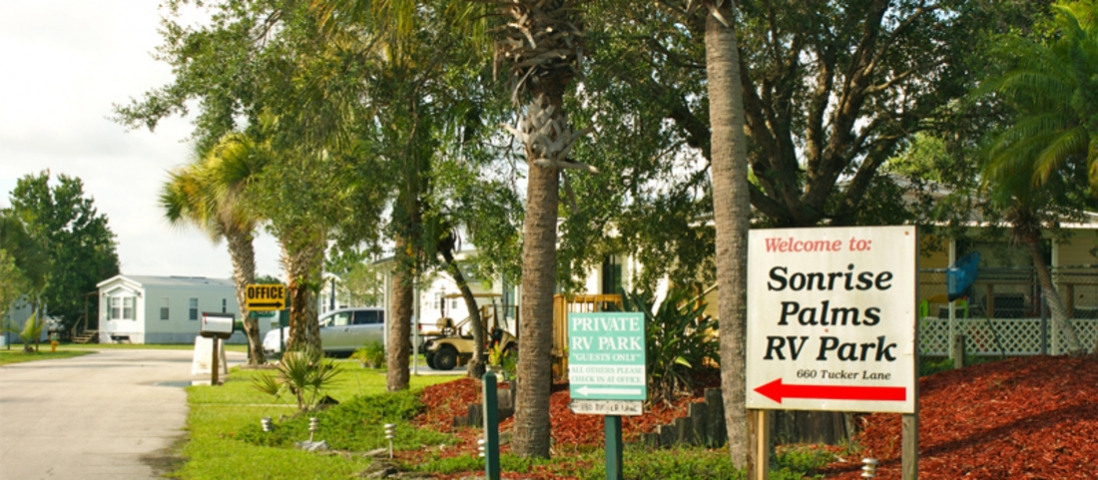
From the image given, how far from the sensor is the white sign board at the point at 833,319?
6473 mm

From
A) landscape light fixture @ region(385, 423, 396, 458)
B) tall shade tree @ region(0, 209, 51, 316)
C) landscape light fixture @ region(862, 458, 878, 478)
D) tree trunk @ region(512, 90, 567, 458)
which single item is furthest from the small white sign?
tall shade tree @ region(0, 209, 51, 316)

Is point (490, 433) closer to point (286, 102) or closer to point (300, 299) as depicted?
point (286, 102)

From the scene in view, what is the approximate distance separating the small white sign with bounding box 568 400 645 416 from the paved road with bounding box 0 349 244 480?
5.34m

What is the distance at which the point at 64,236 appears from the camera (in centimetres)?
6988

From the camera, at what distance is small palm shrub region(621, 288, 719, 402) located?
12.9m

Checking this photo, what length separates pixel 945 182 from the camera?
54.0ft

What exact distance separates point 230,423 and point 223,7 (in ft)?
19.7

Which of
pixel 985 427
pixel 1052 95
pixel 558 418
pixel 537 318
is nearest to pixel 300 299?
pixel 558 418

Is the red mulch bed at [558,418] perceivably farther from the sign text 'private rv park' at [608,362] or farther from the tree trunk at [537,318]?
the sign text 'private rv park' at [608,362]

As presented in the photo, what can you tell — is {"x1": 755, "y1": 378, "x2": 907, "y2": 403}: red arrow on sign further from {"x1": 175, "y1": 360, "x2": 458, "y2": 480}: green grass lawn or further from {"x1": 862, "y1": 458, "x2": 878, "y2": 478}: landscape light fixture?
{"x1": 175, "y1": 360, "x2": 458, "y2": 480}: green grass lawn

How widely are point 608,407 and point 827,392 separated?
1776 mm

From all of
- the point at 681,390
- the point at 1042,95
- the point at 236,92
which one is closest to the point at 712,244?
the point at 681,390

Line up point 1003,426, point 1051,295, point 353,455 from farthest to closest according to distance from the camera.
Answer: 1. point 1051,295
2. point 353,455
3. point 1003,426

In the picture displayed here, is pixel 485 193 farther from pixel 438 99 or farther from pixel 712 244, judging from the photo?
pixel 712 244
